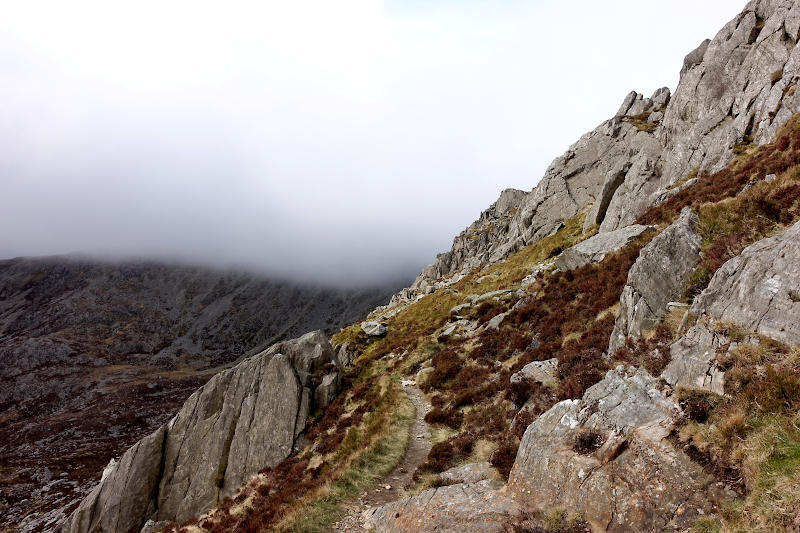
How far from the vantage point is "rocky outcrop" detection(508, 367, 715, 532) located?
24.4 feet

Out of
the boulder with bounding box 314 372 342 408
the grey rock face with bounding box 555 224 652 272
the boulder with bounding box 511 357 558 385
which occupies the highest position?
the grey rock face with bounding box 555 224 652 272

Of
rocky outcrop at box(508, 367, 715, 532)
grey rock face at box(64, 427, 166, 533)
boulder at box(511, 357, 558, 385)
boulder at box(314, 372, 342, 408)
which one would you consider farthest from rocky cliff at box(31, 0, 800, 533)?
boulder at box(314, 372, 342, 408)

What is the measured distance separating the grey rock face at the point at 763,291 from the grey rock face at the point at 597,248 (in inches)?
625

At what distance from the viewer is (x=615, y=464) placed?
863cm

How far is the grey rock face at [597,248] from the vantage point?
1053 inches

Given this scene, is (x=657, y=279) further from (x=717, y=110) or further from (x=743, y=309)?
(x=717, y=110)

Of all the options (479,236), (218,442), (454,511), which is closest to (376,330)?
(218,442)

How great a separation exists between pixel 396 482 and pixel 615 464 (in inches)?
403

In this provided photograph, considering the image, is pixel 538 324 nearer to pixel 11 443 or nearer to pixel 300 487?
pixel 300 487

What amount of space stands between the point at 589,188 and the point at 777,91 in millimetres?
42510

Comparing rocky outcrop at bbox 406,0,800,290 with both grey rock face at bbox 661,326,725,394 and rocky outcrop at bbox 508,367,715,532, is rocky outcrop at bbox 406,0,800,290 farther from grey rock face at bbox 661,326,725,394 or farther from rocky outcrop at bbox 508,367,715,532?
rocky outcrop at bbox 508,367,715,532

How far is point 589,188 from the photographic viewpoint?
7700 centimetres

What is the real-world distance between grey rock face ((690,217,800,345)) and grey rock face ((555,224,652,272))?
15874 mm

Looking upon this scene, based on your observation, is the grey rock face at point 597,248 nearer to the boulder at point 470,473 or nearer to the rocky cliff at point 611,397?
the rocky cliff at point 611,397
